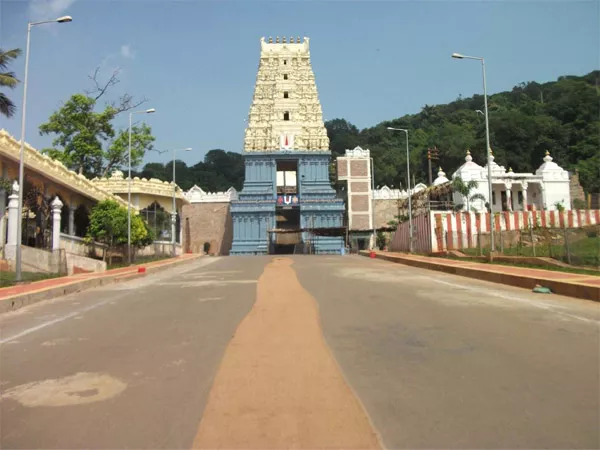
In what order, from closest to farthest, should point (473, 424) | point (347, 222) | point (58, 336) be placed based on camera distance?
1. point (473, 424)
2. point (58, 336)
3. point (347, 222)

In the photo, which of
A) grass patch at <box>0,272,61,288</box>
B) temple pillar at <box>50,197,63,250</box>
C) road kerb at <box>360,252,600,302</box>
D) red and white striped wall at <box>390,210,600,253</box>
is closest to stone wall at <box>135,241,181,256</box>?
temple pillar at <box>50,197,63,250</box>

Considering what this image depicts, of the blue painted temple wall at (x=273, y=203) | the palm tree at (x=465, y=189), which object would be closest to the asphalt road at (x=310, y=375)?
the palm tree at (x=465, y=189)

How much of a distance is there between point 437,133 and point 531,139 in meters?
19.7

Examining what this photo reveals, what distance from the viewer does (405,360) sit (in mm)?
5484

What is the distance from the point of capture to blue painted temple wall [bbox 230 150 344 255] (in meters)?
52.6

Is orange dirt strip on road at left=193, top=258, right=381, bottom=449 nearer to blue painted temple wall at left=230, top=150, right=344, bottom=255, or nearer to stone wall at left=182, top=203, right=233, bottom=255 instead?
blue painted temple wall at left=230, top=150, right=344, bottom=255

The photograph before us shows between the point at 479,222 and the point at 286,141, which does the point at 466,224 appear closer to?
the point at 479,222

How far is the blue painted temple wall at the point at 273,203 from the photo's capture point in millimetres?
52594

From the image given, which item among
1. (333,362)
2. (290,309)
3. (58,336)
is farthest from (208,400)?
(290,309)

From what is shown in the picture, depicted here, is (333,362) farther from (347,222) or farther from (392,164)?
(392,164)

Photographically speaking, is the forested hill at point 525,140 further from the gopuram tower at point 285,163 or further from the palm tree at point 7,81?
the palm tree at point 7,81

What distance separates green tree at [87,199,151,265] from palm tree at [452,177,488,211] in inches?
1029

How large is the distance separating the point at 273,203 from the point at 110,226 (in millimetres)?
27934

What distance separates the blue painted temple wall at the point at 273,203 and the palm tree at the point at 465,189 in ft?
43.2
